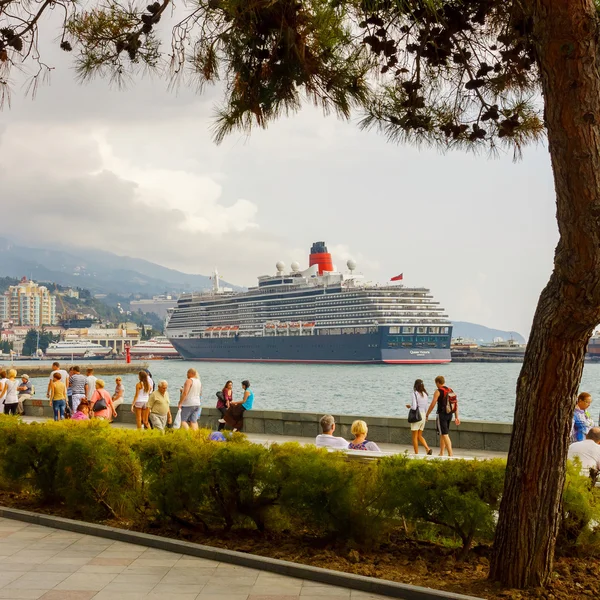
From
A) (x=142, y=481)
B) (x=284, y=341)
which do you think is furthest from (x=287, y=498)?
(x=284, y=341)

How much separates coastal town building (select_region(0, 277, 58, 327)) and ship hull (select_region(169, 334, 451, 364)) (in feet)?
383

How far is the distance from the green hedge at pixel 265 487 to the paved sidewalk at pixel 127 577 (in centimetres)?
55

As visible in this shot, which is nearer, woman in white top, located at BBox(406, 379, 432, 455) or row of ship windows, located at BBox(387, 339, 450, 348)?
Answer: woman in white top, located at BBox(406, 379, 432, 455)

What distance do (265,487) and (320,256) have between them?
80.8 m

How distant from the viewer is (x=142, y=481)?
6.52 meters

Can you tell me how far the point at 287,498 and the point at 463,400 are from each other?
Answer: 124 feet

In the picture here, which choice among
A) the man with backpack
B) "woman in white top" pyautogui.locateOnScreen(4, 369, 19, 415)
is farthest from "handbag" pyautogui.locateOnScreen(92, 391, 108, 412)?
the man with backpack

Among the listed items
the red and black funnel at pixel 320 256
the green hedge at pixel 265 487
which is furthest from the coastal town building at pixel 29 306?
the green hedge at pixel 265 487

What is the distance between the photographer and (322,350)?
7238 centimetres

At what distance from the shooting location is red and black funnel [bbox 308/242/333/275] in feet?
282

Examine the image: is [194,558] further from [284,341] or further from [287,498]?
[284,341]

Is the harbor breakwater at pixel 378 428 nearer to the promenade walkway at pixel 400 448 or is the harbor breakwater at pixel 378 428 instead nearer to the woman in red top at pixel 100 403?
the promenade walkway at pixel 400 448

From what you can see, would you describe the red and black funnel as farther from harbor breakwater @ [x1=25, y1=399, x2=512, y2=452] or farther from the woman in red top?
the woman in red top

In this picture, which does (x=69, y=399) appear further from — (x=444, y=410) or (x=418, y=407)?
(x=444, y=410)
